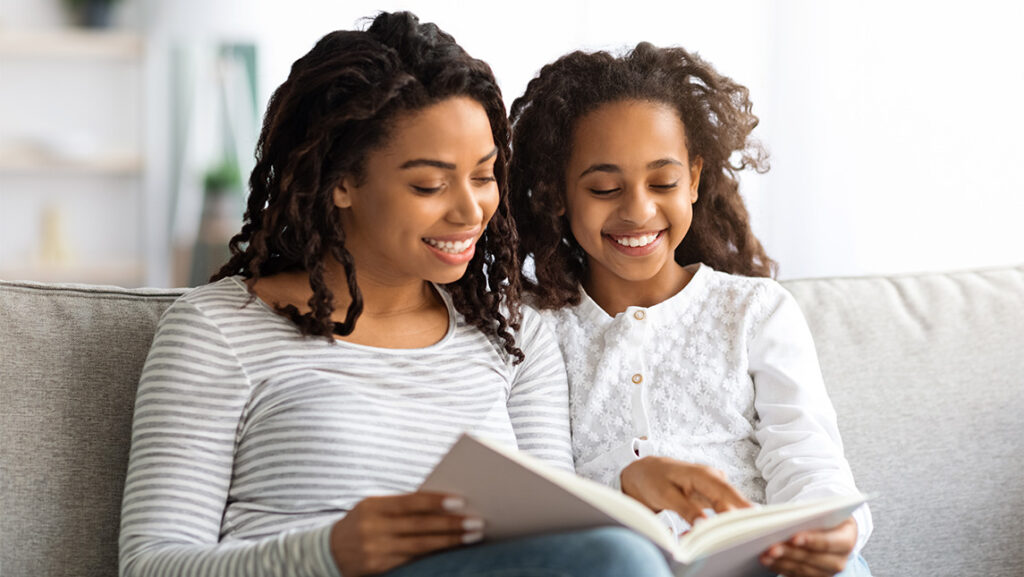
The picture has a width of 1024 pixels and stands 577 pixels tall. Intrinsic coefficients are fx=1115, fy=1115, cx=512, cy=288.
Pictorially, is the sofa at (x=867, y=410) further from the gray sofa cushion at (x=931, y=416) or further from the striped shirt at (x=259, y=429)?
the striped shirt at (x=259, y=429)

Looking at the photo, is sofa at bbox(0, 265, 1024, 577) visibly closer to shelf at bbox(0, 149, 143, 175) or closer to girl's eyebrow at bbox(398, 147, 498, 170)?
girl's eyebrow at bbox(398, 147, 498, 170)

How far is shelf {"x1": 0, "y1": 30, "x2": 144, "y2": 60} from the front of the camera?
14.4 feet

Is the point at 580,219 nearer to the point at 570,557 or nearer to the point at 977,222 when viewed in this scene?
the point at 570,557

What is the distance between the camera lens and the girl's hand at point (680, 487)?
3.98 ft

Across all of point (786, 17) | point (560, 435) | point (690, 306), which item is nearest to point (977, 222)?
point (786, 17)

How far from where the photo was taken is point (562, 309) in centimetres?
168

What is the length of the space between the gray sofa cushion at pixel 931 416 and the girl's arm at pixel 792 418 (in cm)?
23

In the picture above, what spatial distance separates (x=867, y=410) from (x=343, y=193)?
0.93 metres

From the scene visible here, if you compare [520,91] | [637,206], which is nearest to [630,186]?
[637,206]

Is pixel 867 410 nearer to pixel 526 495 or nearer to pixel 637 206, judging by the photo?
pixel 637 206

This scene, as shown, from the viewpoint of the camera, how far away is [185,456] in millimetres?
1235

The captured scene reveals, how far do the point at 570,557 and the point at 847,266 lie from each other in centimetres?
267

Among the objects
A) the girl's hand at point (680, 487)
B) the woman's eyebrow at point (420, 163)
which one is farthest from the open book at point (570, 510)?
the woman's eyebrow at point (420, 163)

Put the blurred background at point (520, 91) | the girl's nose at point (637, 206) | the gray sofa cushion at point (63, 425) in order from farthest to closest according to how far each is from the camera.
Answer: the blurred background at point (520, 91) < the girl's nose at point (637, 206) < the gray sofa cushion at point (63, 425)
